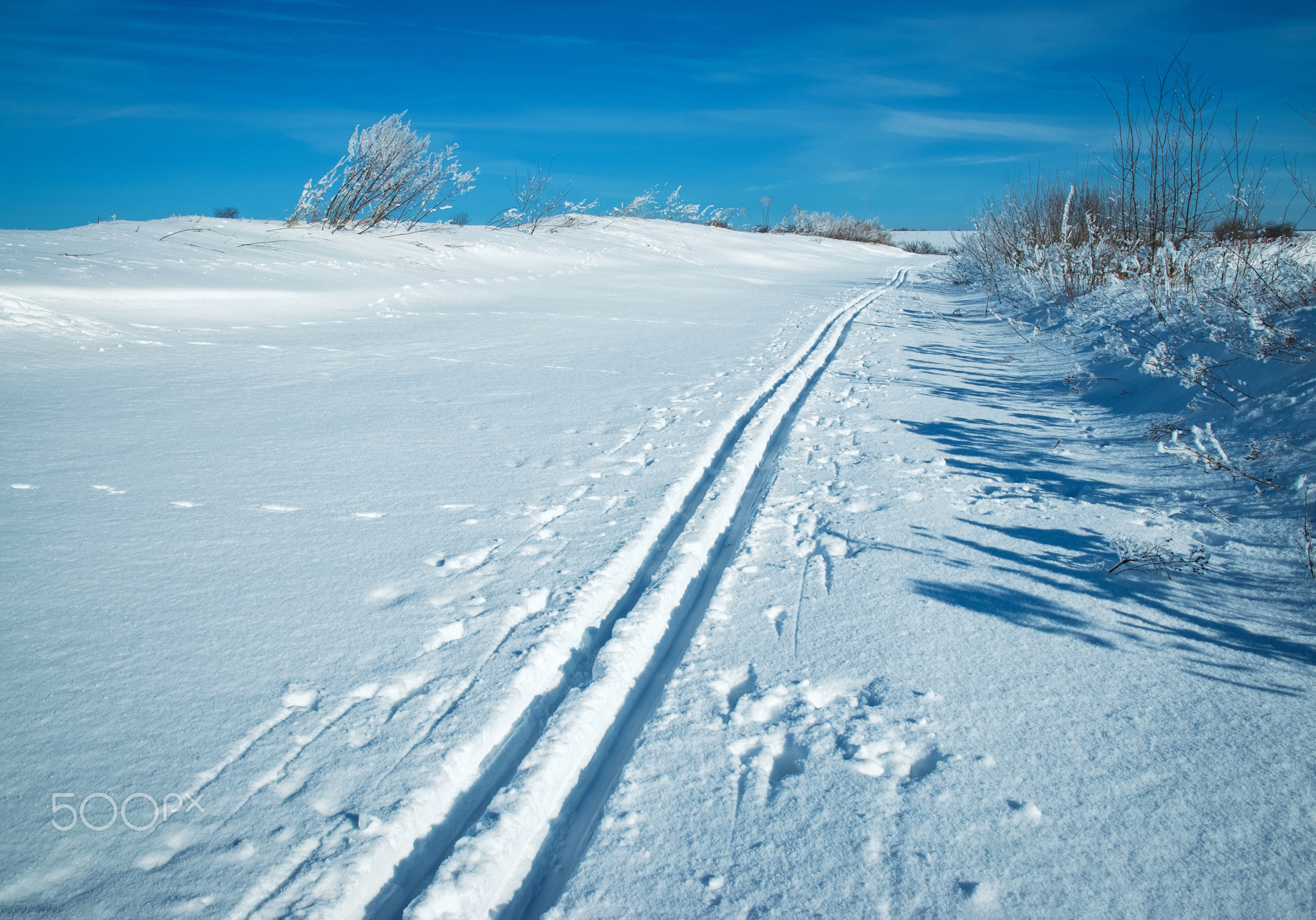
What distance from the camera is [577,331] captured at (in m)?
7.03

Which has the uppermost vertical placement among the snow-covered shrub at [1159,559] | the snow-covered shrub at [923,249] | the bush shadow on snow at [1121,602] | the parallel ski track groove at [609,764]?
the snow-covered shrub at [923,249]

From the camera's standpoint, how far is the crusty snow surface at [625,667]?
1255mm

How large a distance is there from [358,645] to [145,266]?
7.43 metres

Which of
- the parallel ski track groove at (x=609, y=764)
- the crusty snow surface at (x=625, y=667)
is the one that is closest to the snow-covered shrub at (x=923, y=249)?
the crusty snow surface at (x=625, y=667)

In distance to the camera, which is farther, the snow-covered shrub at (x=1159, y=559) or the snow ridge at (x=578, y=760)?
the snow-covered shrub at (x=1159, y=559)

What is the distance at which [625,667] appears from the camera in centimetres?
181

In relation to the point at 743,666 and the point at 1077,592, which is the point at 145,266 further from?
the point at 1077,592

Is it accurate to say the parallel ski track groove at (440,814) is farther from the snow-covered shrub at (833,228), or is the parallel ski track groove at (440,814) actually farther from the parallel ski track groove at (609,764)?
the snow-covered shrub at (833,228)

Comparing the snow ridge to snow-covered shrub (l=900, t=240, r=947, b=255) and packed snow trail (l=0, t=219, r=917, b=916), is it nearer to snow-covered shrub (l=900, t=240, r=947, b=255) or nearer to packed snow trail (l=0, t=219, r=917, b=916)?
packed snow trail (l=0, t=219, r=917, b=916)

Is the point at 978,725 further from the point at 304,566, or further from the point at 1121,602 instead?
the point at 304,566

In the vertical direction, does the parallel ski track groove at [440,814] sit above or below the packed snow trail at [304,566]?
below

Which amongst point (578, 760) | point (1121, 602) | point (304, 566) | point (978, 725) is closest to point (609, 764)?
point (578, 760)

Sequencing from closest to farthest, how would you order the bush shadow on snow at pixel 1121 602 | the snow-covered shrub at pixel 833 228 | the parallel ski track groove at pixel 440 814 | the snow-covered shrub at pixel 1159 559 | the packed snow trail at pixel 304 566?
the parallel ski track groove at pixel 440 814 < the packed snow trail at pixel 304 566 < the bush shadow on snow at pixel 1121 602 < the snow-covered shrub at pixel 1159 559 < the snow-covered shrub at pixel 833 228

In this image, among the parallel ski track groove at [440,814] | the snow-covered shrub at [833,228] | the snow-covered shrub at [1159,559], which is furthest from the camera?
the snow-covered shrub at [833,228]
